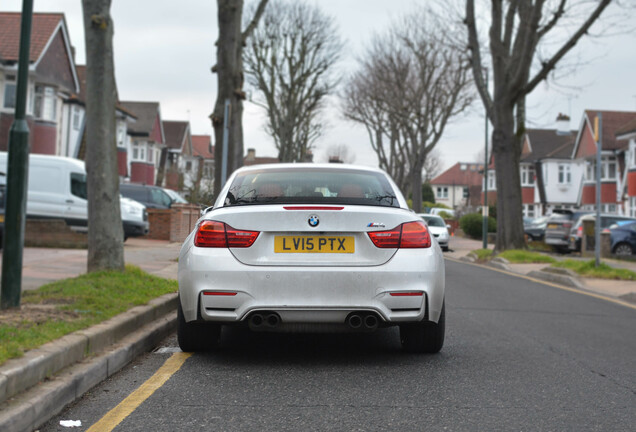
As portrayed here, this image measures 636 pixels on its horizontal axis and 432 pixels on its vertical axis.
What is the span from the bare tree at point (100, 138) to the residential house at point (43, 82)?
78.8 ft

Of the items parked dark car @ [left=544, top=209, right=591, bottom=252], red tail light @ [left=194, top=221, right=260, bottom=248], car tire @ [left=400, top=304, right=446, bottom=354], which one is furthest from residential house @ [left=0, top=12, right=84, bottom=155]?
car tire @ [left=400, top=304, right=446, bottom=354]

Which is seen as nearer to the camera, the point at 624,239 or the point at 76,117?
the point at 624,239

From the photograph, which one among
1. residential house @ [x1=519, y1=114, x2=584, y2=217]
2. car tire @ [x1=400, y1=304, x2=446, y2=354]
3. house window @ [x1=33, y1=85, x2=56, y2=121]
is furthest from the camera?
residential house @ [x1=519, y1=114, x2=584, y2=217]

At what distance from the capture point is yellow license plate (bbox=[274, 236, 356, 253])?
5277 mm

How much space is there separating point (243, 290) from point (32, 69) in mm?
31007

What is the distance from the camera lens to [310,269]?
5211 mm

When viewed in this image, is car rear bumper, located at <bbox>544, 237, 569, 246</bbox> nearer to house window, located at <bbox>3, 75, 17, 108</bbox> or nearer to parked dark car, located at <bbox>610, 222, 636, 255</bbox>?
parked dark car, located at <bbox>610, 222, 636, 255</bbox>

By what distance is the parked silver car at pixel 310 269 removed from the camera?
521cm

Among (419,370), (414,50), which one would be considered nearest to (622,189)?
(414,50)

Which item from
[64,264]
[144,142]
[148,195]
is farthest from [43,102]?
[64,264]

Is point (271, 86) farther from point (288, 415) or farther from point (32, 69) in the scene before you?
point (288, 415)

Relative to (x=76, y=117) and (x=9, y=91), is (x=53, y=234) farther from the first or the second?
(x=76, y=117)

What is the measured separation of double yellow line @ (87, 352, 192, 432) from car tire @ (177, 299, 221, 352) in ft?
0.30

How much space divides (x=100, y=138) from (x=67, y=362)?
4.82 m
